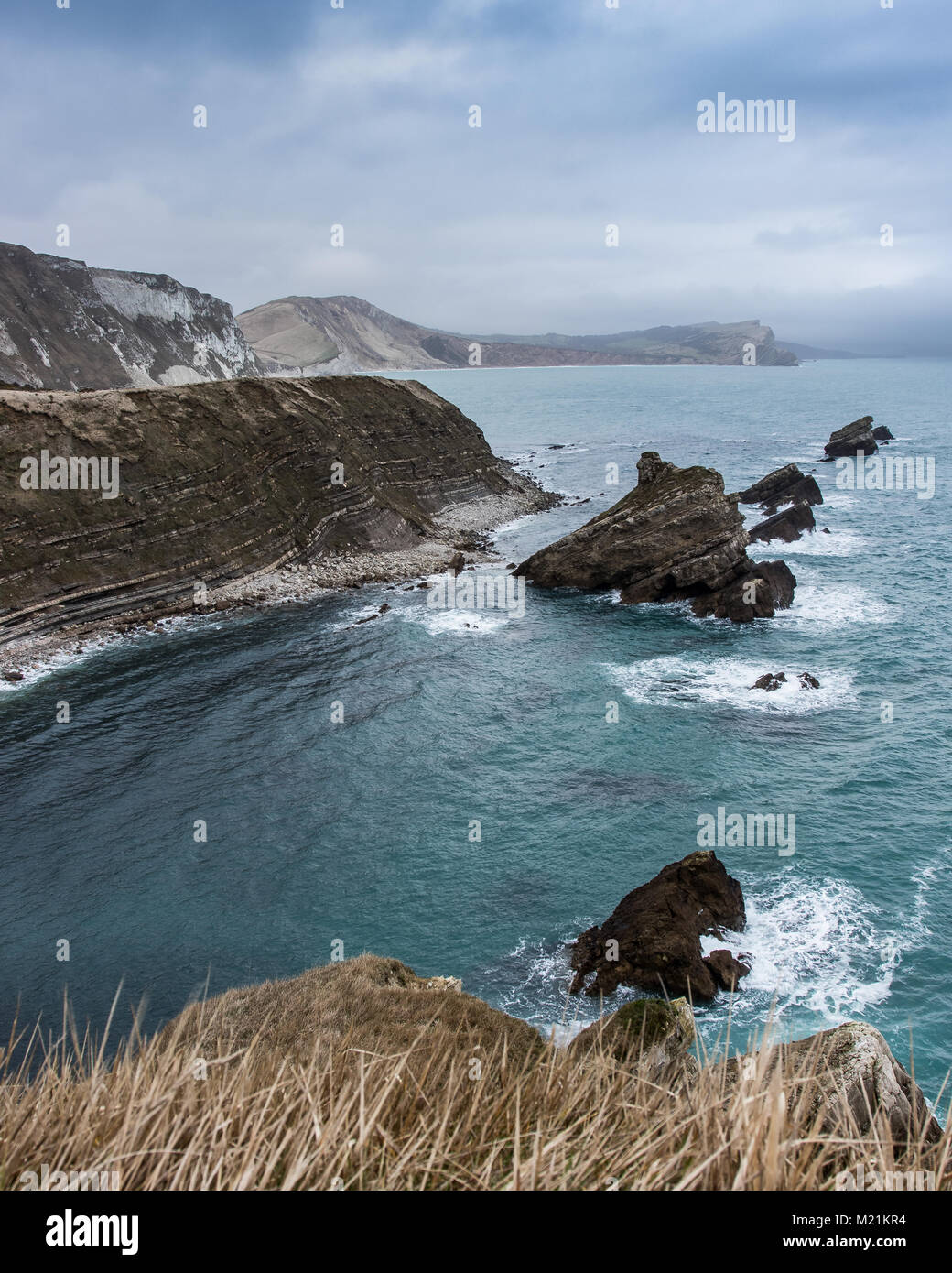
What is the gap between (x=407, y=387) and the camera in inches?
3319

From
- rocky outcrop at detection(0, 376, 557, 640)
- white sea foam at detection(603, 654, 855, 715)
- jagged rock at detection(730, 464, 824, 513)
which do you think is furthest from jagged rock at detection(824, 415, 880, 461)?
white sea foam at detection(603, 654, 855, 715)

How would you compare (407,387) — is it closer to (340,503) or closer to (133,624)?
(340,503)

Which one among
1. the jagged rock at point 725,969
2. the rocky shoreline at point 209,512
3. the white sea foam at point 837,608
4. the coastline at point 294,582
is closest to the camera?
the jagged rock at point 725,969

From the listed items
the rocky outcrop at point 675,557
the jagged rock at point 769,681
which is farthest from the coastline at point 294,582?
the jagged rock at point 769,681

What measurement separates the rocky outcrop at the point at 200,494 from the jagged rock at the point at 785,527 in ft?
74.6

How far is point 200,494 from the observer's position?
55.8 meters

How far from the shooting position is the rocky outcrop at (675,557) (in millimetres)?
49562

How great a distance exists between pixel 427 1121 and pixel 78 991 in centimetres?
1895

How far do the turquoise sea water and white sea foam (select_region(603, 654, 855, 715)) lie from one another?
0.20 metres

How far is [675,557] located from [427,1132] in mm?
49486

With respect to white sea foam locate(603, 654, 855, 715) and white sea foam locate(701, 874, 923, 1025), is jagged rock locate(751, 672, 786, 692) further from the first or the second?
white sea foam locate(701, 874, 923, 1025)

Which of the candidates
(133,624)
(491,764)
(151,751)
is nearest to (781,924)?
(491,764)

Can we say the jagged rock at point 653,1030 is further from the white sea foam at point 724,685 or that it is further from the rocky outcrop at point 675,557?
the rocky outcrop at point 675,557

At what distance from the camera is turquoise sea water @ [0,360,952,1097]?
874 inches
